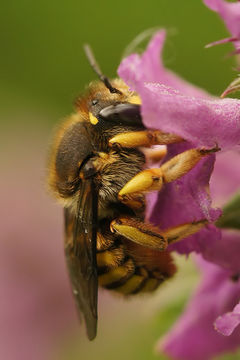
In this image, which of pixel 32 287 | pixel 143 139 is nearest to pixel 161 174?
pixel 143 139

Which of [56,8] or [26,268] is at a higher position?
[56,8]

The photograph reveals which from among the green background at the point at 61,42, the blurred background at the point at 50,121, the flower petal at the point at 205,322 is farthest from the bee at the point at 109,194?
the green background at the point at 61,42

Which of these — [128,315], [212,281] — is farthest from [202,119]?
[128,315]

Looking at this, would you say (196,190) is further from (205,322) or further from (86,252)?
(205,322)

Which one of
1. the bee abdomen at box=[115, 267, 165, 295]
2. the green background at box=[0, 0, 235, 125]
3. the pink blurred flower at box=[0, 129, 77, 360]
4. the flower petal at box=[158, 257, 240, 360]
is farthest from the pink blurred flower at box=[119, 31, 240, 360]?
the green background at box=[0, 0, 235, 125]

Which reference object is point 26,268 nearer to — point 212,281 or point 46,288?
point 46,288

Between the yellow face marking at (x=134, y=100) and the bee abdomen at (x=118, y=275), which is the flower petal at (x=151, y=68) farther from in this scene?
the bee abdomen at (x=118, y=275)

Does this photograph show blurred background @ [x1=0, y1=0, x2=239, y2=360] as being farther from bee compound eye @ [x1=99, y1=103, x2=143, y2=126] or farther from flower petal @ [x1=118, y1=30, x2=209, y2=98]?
bee compound eye @ [x1=99, y1=103, x2=143, y2=126]
